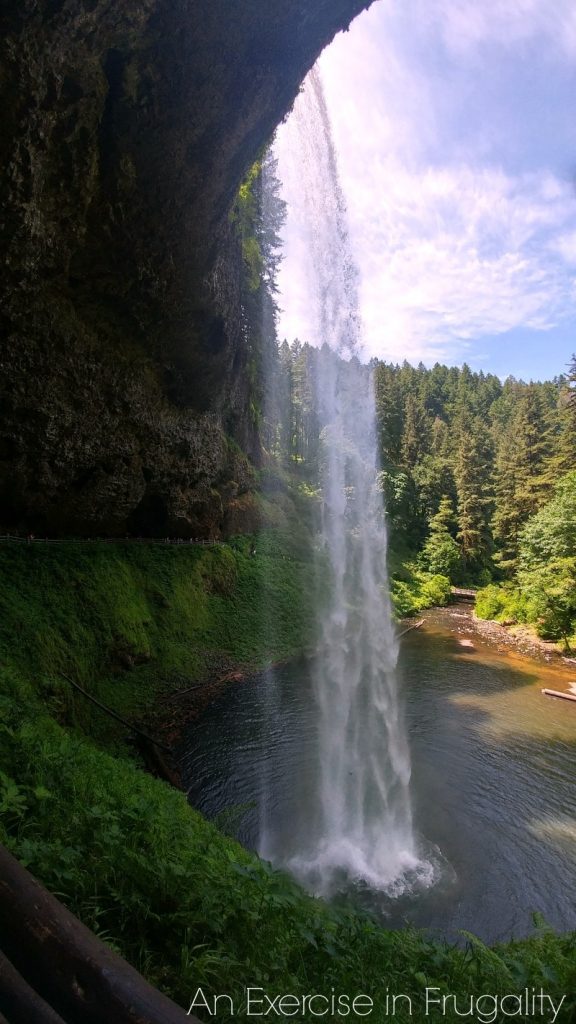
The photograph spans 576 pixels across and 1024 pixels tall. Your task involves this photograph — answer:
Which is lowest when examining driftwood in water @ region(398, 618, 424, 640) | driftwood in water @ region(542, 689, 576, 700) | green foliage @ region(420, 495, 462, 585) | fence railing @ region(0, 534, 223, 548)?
driftwood in water @ region(398, 618, 424, 640)

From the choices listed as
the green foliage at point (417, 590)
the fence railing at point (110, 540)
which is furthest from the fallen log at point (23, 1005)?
the green foliage at point (417, 590)

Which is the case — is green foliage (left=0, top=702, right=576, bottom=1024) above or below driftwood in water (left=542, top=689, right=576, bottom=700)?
above

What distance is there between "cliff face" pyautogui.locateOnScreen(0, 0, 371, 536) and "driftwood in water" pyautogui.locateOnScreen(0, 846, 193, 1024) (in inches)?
394

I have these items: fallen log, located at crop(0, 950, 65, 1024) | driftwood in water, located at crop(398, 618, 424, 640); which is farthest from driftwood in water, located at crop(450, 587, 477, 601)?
fallen log, located at crop(0, 950, 65, 1024)

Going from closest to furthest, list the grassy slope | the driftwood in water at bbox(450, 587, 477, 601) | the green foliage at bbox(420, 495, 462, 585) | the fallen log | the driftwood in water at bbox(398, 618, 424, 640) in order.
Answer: the fallen log
the grassy slope
the driftwood in water at bbox(398, 618, 424, 640)
the driftwood in water at bbox(450, 587, 477, 601)
the green foliage at bbox(420, 495, 462, 585)

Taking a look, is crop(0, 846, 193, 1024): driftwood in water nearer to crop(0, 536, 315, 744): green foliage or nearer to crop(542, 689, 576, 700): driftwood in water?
crop(0, 536, 315, 744): green foliage

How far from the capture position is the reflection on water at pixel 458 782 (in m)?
8.75

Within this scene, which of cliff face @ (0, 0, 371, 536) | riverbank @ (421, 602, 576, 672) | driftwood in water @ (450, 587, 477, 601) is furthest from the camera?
driftwood in water @ (450, 587, 477, 601)

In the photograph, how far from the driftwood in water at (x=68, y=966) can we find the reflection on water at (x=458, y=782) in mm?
5177

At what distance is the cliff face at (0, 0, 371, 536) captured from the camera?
8289 mm

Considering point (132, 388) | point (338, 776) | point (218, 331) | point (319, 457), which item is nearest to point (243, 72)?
point (218, 331)

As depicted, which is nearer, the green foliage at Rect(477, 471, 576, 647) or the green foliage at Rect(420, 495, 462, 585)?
the green foliage at Rect(477, 471, 576, 647)

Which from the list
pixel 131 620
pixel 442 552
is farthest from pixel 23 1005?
pixel 442 552

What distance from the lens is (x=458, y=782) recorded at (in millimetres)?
12523
